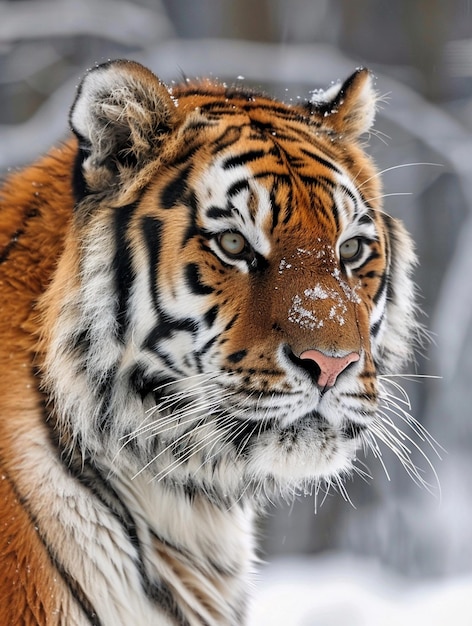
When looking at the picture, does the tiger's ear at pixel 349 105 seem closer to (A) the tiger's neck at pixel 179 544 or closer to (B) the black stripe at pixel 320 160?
(B) the black stripe at pixel 320 160

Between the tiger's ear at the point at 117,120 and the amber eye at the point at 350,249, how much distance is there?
18.9 inches

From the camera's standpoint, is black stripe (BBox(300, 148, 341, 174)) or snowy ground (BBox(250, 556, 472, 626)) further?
snowy ground (BBox(250, 556, 472, 626))

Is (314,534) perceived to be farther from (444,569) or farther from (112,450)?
(112,450)

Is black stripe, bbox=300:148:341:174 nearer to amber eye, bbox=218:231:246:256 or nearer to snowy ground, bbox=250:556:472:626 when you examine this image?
amber eye, bbox=218:231:246:256

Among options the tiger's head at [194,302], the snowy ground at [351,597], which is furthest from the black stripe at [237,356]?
the snowy ground at [351,597]

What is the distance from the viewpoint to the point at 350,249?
2.09 metres

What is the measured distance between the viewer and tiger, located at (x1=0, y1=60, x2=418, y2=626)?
6.08 feet

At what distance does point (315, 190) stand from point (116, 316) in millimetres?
524

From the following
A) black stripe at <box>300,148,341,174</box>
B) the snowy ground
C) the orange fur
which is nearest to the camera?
the orange fur

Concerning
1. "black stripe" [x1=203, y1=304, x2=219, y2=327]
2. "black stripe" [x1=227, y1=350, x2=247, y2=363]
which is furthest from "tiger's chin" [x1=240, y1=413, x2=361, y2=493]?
"black stripe" [x1=203, y1=304, x2=219, y2=327]

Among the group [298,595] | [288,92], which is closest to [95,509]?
[298,595]

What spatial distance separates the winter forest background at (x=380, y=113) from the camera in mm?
6789

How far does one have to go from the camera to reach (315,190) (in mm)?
2018

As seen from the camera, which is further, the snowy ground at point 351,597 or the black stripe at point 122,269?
the snowy ground at point 351,597
